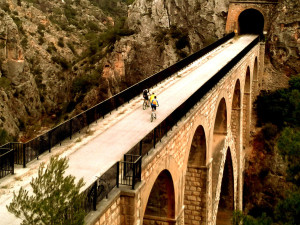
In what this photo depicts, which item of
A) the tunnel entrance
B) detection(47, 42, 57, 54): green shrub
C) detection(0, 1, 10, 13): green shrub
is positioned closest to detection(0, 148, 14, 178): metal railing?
the tunnel entrance

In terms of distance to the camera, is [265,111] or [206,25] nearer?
A: [265,111]

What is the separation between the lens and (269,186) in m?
31.8

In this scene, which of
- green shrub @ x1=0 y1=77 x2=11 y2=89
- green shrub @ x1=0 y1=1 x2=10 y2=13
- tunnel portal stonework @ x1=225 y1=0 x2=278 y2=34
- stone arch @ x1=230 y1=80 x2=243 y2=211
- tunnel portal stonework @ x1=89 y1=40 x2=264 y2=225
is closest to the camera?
tunnel portal stonework @ x1=89 y1=40 x2=264 y2=225

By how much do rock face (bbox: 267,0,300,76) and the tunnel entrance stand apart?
5.43 m

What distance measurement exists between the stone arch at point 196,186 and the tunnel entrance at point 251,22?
88.2 feet

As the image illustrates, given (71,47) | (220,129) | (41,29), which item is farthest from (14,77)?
(220,129)

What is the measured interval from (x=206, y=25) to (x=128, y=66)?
976cm

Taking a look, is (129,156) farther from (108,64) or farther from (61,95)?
(61,95)

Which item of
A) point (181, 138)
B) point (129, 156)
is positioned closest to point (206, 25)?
point (181, 138)

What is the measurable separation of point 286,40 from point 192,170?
22627 mm

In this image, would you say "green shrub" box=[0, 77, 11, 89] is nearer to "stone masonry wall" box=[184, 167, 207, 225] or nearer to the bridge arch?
the bridge arch

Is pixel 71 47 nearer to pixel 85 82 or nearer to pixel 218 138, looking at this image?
pixel 85 82

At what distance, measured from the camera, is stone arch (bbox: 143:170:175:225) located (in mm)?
12273

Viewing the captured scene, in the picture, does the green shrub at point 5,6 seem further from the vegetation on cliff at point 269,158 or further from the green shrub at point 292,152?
the green shrub at point 292,152
